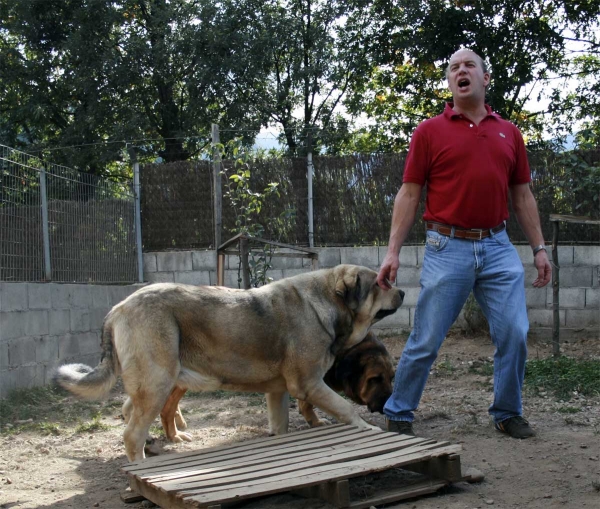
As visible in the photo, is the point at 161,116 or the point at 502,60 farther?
the point at 161,116

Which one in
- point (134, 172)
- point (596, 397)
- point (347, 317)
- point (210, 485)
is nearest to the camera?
point (210, 485)

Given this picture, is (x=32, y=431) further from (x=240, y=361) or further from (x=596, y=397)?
(x=596, y=397)

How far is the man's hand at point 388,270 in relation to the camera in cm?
467

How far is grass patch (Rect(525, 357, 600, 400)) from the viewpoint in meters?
6.28

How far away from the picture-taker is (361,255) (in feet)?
34.3

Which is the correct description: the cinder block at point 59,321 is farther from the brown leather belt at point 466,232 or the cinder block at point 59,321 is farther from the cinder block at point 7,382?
the brown leather belt at point 466,232

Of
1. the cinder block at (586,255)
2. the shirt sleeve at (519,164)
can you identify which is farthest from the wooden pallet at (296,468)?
the cinder block at (586,255)

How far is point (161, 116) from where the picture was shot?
51.4 ft

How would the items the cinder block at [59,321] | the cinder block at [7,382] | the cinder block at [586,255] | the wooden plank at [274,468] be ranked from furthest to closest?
the cinder block at [586,255] < the cinder block at [59,321] < the cinder block at [7,382] < the wooden plank at [274,468]

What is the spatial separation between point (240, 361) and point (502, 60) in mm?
11385

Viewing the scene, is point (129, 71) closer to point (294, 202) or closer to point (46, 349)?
point (294, 202)

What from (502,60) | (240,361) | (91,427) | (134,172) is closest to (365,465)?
(240,361)

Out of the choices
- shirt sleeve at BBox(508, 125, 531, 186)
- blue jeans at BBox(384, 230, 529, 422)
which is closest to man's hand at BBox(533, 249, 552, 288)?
blue jeans at BBox(384, 230, 529, 422)

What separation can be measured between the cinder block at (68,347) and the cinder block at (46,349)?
90 mm
